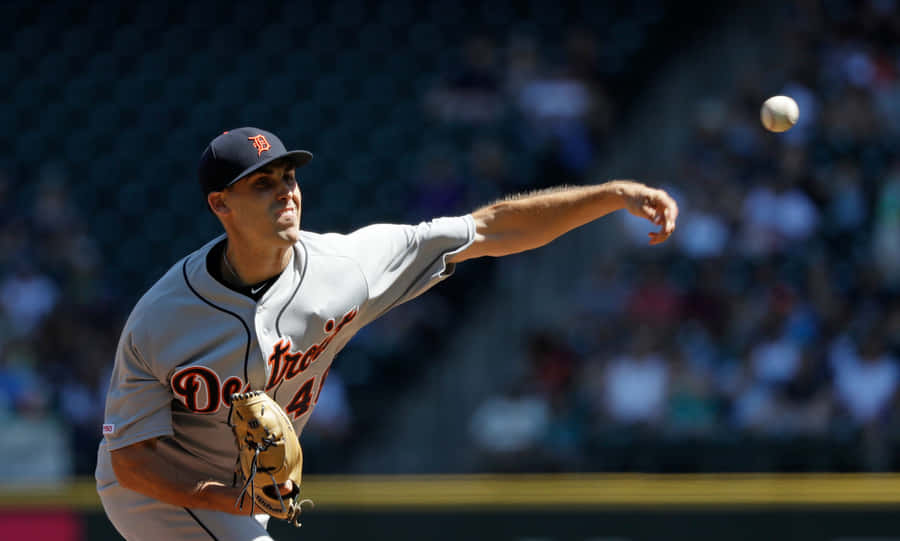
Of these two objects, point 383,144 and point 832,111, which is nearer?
point 832,111

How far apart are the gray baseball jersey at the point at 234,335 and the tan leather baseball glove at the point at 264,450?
17cm

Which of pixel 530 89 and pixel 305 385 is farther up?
pixel 530 89

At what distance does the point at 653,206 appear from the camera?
3.55 meters

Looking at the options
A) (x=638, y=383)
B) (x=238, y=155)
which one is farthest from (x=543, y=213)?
(x=638, y=383)

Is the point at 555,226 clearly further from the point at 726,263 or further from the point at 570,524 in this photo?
the point at 726,263

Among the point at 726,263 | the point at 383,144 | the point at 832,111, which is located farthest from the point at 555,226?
the point at 383,144

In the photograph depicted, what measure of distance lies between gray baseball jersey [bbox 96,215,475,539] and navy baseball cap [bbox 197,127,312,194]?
265mm

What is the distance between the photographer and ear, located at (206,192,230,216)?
336cm

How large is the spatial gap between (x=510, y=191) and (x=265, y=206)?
6.17 metres

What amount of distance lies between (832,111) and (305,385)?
19.6ft

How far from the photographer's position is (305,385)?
365cm

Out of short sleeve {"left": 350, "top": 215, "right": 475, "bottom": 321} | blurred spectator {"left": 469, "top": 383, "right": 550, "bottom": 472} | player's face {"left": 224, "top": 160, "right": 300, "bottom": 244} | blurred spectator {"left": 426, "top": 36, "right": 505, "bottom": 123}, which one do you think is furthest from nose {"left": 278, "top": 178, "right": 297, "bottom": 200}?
blurred spectator {"left": 426, "top": 36, "right": 505, "bottom": 123}

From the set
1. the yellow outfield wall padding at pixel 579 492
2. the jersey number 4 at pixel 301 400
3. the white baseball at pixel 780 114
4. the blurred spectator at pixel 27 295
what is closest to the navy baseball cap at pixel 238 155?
the jersey number 4 at pixel 301 400

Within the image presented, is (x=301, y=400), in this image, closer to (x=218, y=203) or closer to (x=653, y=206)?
(x=218, y=203)
